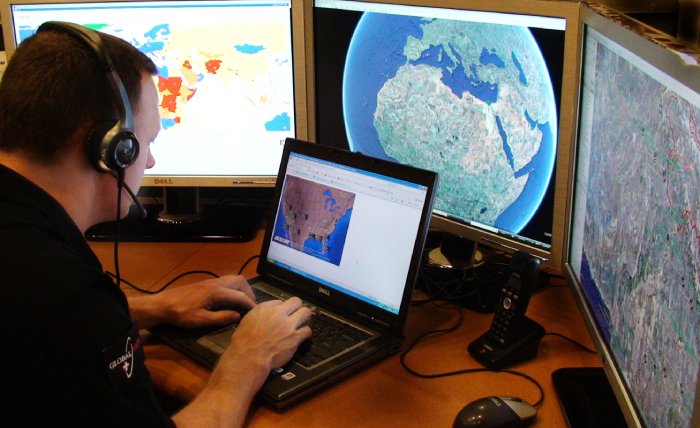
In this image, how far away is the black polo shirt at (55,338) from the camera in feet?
2.80

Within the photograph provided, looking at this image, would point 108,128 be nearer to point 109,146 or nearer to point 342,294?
point 109,146

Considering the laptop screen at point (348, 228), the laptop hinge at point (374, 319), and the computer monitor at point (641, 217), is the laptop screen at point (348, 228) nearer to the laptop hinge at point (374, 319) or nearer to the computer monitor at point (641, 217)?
the laptop hinge at point (374, 319)

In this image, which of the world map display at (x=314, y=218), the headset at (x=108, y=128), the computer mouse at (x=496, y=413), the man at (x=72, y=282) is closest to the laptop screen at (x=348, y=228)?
the world map display at (x=314, y=218)

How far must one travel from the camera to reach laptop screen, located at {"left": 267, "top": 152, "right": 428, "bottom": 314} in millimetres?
1235

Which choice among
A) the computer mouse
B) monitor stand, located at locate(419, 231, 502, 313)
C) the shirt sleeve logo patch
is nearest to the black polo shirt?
the shirt sleeve logo patch

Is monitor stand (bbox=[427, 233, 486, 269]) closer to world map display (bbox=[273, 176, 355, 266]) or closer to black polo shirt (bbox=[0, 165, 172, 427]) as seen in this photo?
world map display (bbox=[273, 176, 355, 266])

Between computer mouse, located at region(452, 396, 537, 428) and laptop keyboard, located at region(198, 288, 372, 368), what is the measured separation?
0.77 feet

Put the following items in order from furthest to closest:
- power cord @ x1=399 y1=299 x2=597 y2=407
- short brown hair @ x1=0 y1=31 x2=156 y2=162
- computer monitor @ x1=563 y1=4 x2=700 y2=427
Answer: power cord @ x1=399 y1=299 x2=597 y2=407 → short brown hair @ x1=0 y1=31 x2=156 y2=162 → computer monitor @ x1=563 y1=4 x2=700 y2=427

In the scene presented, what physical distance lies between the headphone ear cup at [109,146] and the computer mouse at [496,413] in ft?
1.83

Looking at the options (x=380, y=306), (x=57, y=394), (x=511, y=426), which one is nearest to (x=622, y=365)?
(x=511, y=426)

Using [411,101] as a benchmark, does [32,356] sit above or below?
below

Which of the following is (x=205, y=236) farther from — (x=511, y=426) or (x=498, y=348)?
(x=511, y=426)

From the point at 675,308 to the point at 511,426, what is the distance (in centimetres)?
35

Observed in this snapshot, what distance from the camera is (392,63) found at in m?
1.45
